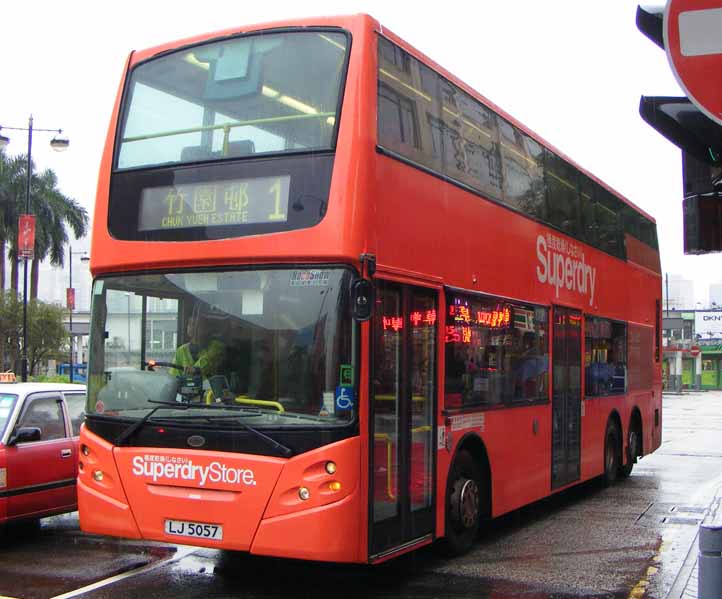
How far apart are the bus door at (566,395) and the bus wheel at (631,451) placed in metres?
3.07

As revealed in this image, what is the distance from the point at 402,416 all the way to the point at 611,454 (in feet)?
24.5

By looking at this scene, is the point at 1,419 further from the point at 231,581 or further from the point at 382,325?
the point at 382,325

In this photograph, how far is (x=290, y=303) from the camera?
22.2ft

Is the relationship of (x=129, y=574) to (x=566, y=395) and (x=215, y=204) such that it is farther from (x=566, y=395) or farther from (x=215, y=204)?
(x=566, y=395)

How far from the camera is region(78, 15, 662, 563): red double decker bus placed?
6680 mm

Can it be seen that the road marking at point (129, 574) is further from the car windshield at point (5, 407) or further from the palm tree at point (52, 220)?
the palm tree at point (52, 220)

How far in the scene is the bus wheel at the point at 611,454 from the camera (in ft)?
44.7

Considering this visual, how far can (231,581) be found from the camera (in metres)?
7.75


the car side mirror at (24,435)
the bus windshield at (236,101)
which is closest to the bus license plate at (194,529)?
the car side mirror at (24,435)

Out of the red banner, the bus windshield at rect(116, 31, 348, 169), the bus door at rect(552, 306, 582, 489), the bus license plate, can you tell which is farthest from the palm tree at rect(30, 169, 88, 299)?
the bus license plate

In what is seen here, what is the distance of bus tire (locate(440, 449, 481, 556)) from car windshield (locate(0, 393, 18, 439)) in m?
4.41

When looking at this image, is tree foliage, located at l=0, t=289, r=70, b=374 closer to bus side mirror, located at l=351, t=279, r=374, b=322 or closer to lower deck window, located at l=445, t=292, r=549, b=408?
lower deck window, located at l=445, t=292, r=549, b=408

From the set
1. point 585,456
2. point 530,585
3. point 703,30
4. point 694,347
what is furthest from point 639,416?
point 694,347

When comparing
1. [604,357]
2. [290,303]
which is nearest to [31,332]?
[604,357]
